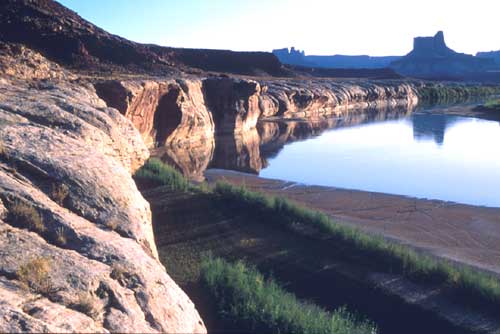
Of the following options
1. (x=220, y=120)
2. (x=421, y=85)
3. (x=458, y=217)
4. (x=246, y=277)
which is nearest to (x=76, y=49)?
(x=220, y=120)

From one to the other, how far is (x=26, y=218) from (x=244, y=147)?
2311 cm

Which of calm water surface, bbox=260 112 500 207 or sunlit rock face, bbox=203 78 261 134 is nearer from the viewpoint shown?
calm water surface, bbox=260 112 500 207

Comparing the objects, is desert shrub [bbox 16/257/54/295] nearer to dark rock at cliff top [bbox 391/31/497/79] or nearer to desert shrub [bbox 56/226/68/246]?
desert shrub [bbox 56/226/68/246]

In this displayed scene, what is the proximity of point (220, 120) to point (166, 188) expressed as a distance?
58.5 ft

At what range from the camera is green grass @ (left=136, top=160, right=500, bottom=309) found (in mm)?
8734

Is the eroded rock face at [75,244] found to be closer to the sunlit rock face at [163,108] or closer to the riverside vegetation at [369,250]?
the riverside vegetation at [369,250]

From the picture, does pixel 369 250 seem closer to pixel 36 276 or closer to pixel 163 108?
pixel 36 276

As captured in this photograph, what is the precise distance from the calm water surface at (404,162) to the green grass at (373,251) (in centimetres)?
643

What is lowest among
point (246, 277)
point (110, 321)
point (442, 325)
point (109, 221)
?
point (442, 325)

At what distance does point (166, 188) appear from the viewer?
14.0m

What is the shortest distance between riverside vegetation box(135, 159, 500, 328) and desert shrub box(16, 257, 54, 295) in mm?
3725

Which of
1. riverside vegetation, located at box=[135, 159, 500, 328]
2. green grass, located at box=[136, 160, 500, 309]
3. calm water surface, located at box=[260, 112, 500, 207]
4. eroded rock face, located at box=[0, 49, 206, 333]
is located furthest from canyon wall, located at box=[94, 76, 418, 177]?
eroded rock face, located at box=[0, 49, 206, 333]

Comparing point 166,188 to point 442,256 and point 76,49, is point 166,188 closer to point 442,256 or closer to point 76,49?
point 442,256

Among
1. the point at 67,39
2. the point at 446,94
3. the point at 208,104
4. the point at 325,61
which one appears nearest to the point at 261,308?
the point at 208,104
